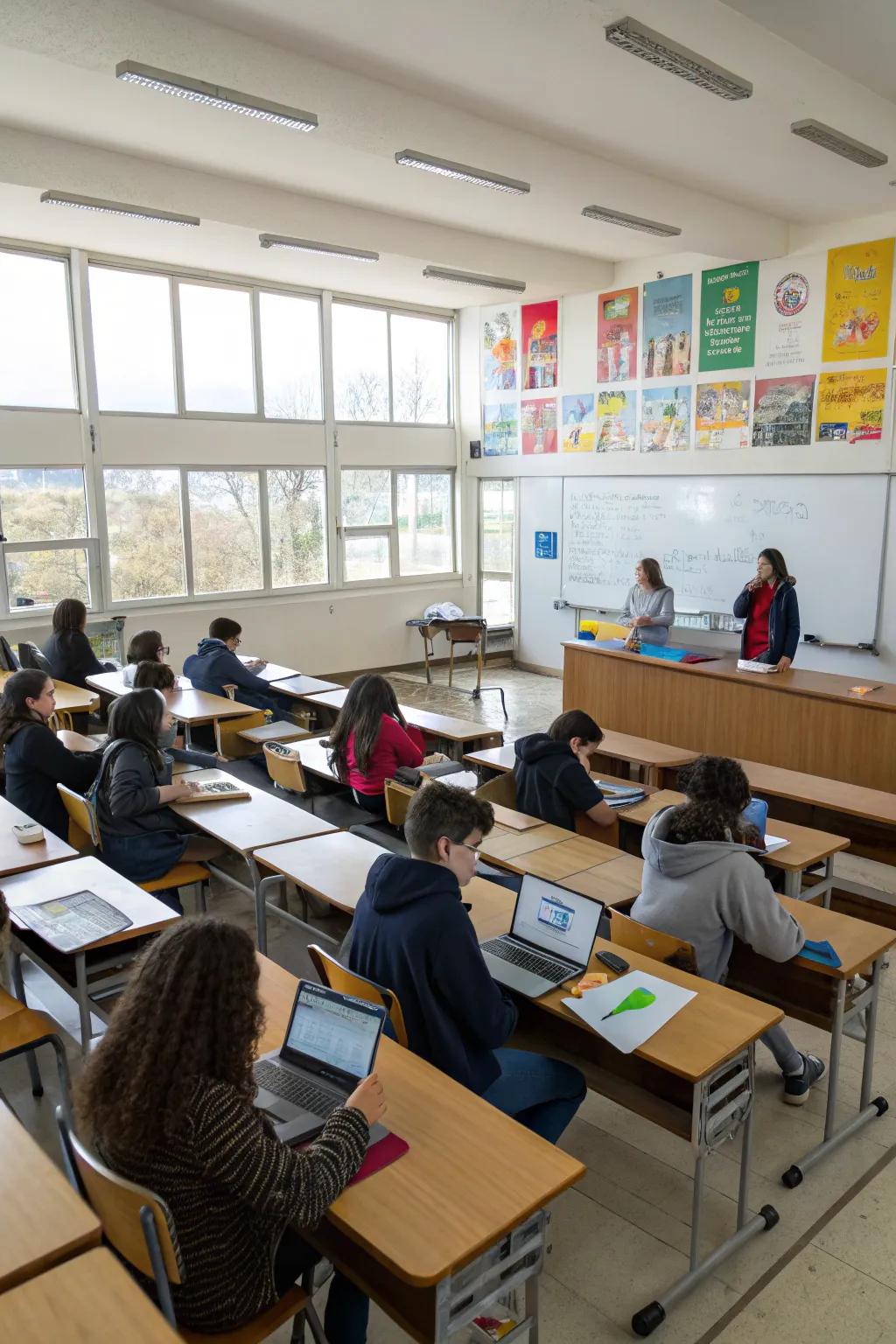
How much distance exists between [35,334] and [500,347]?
15.5 feet

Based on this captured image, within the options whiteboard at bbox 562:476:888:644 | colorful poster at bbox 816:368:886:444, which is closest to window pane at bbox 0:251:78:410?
whiteboard at bbox 562:476:888:644

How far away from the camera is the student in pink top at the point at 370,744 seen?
4.55 meters

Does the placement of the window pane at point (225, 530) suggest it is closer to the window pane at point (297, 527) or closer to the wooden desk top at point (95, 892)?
the window pane at point (297, 527)

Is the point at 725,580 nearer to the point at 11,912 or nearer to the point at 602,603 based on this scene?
the point at 602,603

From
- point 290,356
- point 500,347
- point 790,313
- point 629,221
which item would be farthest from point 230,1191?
point 500,347

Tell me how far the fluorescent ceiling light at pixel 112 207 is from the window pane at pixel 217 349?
2.02 meters

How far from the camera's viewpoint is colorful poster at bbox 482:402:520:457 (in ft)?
33.9

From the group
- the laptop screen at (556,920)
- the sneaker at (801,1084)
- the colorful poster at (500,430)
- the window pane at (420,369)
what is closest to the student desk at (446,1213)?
the laptop screen at (556,920)

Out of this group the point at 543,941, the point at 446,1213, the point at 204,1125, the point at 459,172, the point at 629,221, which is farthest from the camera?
the point at 629,221

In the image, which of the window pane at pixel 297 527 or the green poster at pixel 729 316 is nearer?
the green poster at pixel 729 316

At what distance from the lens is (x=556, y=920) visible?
2701mm

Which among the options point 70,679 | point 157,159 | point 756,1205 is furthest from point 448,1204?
point 157,159

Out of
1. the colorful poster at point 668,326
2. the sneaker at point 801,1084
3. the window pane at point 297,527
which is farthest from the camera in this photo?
the window pane at point 297,527

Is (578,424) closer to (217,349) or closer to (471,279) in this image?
(471,279)
